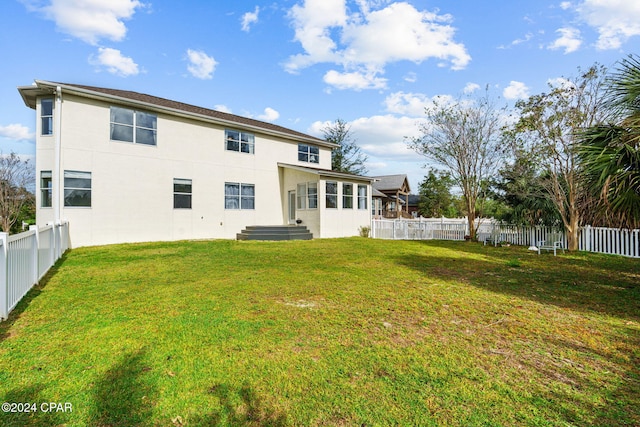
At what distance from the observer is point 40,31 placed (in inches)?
437

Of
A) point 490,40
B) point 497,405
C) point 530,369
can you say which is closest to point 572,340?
point 530,369

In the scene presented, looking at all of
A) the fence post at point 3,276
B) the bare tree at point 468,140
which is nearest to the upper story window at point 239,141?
the bare tree at point 468,140

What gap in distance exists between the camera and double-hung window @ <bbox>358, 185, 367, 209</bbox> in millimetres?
19172

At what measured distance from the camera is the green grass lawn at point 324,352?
7.67 ft

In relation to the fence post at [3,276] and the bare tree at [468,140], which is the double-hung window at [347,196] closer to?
the bare tree at [468,140]

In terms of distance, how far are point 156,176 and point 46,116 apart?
171 inches

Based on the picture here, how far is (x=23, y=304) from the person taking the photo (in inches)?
191

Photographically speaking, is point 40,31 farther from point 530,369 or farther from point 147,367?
point 530,369

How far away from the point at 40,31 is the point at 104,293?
36.9 ft

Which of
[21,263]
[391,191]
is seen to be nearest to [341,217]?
[21,263]

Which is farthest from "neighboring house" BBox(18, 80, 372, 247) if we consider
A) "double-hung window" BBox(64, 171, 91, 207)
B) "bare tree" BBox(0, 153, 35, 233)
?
"bare tree" BBox(0, 153, 35, 233)

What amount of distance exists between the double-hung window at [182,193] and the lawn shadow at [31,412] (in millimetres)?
13134

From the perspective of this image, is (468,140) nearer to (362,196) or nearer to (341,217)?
(362,196)

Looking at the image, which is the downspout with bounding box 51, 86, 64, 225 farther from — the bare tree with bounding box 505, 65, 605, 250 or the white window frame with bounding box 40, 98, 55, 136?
the bare tree with bounding box 505, 65, 605, 250
